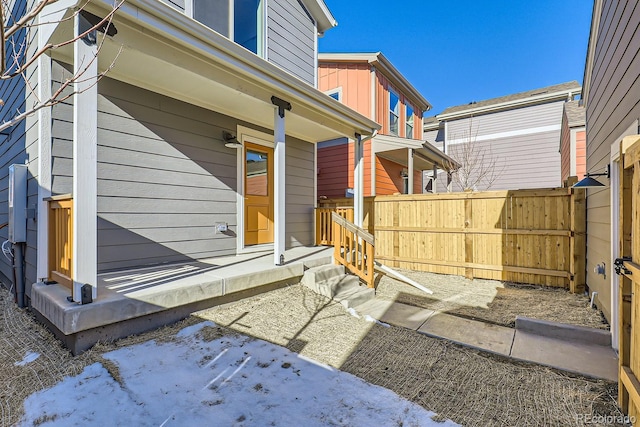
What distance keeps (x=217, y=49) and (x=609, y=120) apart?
4235 millimetres

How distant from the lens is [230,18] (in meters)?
4.73

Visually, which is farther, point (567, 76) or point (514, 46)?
point (514, 46)

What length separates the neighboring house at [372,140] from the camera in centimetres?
819

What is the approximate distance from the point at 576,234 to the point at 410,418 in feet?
14.4

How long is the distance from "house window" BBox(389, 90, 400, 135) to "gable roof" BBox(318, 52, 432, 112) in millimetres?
387

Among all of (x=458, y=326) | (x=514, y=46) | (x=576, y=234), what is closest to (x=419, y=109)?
(x=514, y=46)

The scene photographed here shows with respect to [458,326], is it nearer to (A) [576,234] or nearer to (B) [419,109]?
(A) [576,234]

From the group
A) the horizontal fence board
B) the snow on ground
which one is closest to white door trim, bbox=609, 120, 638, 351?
the horizontal fence board

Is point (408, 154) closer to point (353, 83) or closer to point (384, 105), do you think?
point (384, 105)

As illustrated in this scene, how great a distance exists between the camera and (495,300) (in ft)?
14.6

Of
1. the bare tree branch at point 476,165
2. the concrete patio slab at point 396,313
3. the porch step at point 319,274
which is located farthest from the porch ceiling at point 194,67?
the bare tree branch at point 476,165

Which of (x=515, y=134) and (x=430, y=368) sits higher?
(x=515, y=134)

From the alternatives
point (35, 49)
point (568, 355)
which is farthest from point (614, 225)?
point (35, 49)

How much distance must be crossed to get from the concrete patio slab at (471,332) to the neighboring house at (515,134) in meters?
9.44
